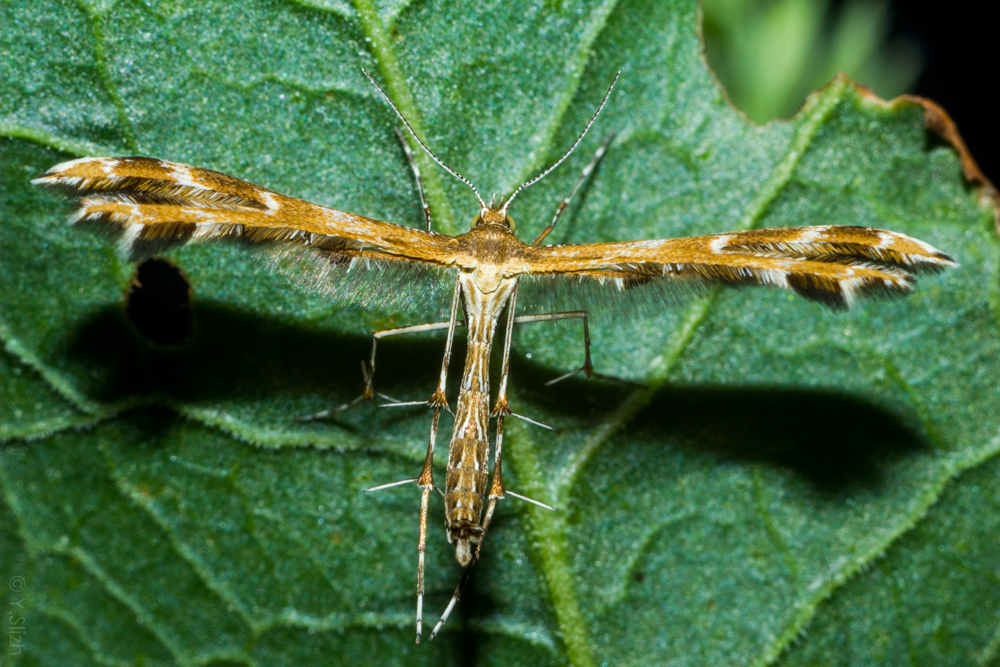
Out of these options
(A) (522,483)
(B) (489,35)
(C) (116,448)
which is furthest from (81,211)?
(A) (522,483)

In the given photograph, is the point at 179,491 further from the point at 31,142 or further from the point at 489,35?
the point at 489,35

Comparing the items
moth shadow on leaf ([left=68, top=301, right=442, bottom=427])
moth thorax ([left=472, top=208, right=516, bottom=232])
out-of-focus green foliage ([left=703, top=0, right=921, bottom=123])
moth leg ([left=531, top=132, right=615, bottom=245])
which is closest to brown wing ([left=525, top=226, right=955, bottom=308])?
moth thorax ([left=472, top=208, right=516, bottom=232])

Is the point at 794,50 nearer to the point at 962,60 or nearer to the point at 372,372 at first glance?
the point at 962,60

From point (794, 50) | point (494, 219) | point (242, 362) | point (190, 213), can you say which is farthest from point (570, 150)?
point (794, 50)

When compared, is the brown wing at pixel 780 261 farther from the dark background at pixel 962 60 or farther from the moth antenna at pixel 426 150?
the dark background at pixel 962 60

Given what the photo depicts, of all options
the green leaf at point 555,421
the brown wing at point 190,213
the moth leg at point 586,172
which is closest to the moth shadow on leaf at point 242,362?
the green leaf at point 555,421
